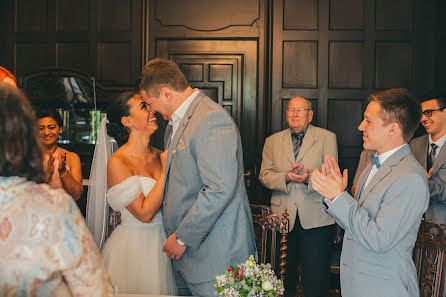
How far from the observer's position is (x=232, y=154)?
242 centimetres

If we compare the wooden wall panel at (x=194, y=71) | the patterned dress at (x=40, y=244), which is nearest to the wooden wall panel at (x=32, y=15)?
the wooden wall panel at (x=194, y=71)

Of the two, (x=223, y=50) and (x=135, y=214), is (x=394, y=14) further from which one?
(x=135, y=214)

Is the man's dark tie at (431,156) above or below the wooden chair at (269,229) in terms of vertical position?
above

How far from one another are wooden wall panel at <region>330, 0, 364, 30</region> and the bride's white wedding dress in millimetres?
3229

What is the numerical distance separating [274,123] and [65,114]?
2.38 meters

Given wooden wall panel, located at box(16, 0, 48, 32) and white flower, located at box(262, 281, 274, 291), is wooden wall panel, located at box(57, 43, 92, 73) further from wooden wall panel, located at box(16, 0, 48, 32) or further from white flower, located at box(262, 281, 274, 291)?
white flower, located at box(262, 281, 274, 291)

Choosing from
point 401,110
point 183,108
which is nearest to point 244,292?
point 401,110

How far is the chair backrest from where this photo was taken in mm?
2135

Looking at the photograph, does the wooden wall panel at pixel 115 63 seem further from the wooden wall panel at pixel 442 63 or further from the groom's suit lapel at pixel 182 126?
the wooden wall panel at pixel 442 63

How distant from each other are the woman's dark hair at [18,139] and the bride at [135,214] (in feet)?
5.07

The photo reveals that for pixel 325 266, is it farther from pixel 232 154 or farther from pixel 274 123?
pixel 232 154

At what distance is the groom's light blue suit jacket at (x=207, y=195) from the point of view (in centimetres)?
→ 239

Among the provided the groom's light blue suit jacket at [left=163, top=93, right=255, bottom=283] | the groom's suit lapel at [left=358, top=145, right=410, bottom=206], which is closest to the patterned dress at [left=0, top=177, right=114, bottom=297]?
the groom's light blue suit jacket at [left=163, top=93, right=255, bottom=283]

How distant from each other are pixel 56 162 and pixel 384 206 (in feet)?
7.77
